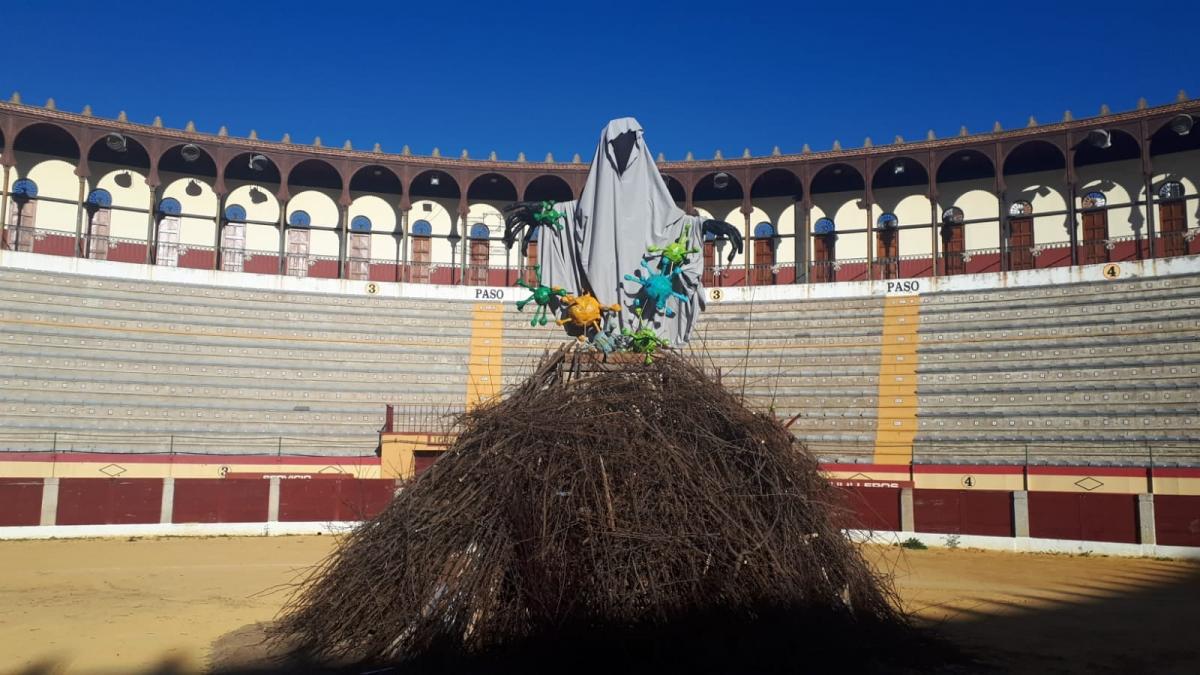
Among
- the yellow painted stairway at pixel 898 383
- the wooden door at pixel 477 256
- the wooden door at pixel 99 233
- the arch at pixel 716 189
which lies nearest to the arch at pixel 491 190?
the wooden door at pixel 477 256

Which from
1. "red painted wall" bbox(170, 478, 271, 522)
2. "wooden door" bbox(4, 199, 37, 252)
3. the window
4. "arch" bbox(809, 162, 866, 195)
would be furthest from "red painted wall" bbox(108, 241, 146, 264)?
the window

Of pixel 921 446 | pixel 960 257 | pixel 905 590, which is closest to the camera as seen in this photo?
Result: pixel 905 590

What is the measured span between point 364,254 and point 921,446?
19664mm

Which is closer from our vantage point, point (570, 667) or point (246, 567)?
point (570, 667)

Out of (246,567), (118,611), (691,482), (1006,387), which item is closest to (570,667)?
(691,482)

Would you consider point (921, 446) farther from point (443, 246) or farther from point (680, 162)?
point (443, 246)

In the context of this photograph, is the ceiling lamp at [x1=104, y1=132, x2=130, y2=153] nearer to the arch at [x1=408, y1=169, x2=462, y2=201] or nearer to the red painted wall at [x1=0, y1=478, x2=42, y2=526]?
the arch at [x1=408, y1=169, x2=462, y2=201]

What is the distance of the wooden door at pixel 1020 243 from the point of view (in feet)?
94.2

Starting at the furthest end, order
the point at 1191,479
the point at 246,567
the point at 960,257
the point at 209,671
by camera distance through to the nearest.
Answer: the point at 960,257, the point at 1191,479, the point at 246,567, the point at 209,671

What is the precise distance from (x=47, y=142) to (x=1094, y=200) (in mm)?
32284

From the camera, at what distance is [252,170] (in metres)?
31.9

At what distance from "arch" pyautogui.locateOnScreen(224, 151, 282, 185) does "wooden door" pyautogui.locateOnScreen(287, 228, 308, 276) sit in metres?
1.83

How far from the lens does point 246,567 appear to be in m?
15.3

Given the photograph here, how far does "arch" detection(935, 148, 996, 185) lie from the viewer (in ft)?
95.6
